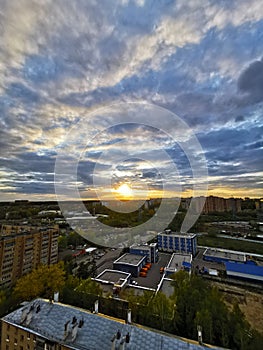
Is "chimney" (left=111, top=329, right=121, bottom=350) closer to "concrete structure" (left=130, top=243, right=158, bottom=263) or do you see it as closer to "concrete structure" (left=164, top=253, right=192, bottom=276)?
"concrete structure" (left=164, top=253, right=192, bottom=276)

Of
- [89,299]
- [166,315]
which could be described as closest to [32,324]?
[89,299]

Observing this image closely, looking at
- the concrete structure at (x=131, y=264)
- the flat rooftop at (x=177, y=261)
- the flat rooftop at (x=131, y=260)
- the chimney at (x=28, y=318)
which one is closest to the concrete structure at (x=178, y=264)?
the flat rooftop at (x=177, y=261)

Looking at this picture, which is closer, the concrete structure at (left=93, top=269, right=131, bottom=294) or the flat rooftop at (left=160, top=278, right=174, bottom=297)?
the flat rooftop at (left=160, top=278, right=174, bottom=297)

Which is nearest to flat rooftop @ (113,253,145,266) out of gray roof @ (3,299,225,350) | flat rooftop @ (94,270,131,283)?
flat rooftop @ (94,270,131,283)

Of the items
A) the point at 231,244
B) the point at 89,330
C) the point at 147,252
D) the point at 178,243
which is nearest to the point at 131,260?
the point at 147,252

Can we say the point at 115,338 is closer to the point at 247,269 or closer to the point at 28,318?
the point at 28,318
